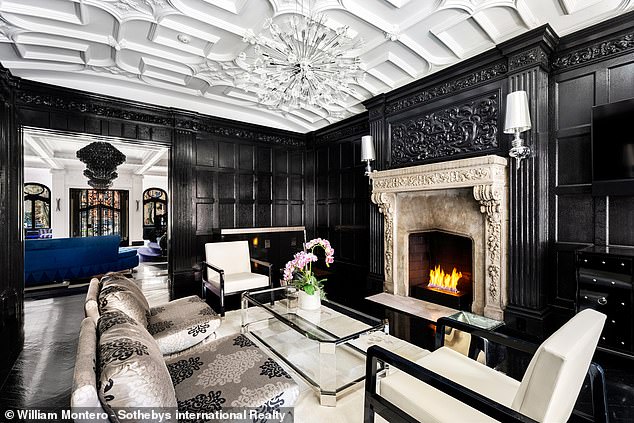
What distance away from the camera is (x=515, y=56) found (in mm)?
3023

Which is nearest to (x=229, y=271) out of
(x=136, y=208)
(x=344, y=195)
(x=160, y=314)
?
(x=160, y=314)

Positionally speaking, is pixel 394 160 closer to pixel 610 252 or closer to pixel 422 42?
pixel 422 42

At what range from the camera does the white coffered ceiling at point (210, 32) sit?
2.57 metres

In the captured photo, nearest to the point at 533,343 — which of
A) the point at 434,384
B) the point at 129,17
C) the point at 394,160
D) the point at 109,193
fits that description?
the point at 434,384

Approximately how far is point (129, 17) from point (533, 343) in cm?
395

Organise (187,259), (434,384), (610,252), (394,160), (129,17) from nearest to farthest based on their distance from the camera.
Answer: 1. (434,384)
2. (610,252)
3. (129,17)
4. (394,160)
5. (187,259)

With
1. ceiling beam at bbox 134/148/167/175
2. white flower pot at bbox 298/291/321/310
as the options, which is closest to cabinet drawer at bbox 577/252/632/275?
white flower pot at bbox 298/291/321/310

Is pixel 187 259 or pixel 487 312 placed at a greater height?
pixel 187 259

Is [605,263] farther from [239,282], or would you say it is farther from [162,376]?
[239,282]

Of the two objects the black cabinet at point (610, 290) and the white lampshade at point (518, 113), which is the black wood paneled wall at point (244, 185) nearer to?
the white lampshade at point (518, 113)

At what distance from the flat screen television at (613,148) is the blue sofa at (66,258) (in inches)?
289

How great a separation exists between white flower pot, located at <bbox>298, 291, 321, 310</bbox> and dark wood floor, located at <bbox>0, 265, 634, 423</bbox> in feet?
3.25

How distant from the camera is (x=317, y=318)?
8.53 feet

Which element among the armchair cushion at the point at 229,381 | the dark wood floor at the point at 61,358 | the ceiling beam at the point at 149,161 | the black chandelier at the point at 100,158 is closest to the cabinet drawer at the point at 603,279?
the dark wood floor at the point at 61,358
